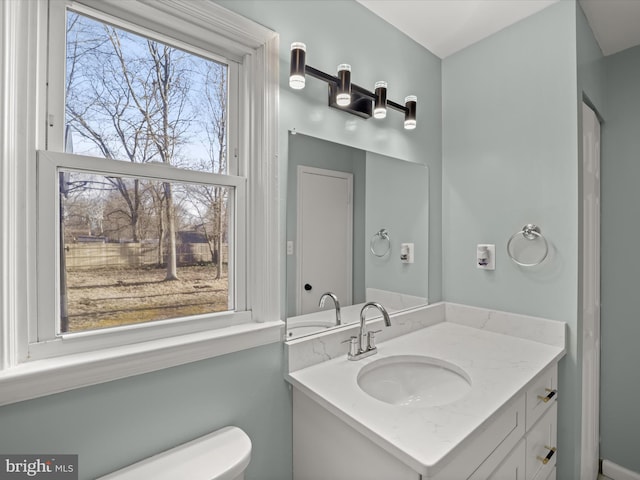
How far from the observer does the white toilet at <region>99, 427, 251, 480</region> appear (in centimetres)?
88

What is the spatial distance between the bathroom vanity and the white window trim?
0.32 m

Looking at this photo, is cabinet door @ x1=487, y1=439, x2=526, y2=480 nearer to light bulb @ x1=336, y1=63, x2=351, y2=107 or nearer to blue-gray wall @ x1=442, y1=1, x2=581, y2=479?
blue-gray wall @ x1=442, y1=1, x2=581, y2=479

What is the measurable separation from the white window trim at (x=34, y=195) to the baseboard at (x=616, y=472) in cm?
222

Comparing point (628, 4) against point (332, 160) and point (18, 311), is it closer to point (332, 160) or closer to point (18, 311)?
point (332, 160)

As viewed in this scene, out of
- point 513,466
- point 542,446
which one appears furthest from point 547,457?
point 513,466

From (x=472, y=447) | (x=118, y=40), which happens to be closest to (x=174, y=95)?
(x=118, y=40)

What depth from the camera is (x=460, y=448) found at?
820mm

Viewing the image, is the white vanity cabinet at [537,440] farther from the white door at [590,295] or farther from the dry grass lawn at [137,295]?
the dry grass lawn at [137,295]

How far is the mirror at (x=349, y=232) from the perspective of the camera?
1321 mm

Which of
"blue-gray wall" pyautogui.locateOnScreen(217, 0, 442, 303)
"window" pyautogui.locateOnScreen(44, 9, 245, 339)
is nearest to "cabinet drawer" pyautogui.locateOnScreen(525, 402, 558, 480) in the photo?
"blue-gray wall" pyautogui.locateOnScreen(217, 0, 442, 303)

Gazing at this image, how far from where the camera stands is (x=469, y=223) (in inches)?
73.8

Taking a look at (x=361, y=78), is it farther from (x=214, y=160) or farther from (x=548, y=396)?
(x=548, y=396)

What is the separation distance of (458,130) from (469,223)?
0.56 metres

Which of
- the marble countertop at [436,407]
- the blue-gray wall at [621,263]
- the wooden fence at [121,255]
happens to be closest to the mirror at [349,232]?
the marble countertop at [436,407]
